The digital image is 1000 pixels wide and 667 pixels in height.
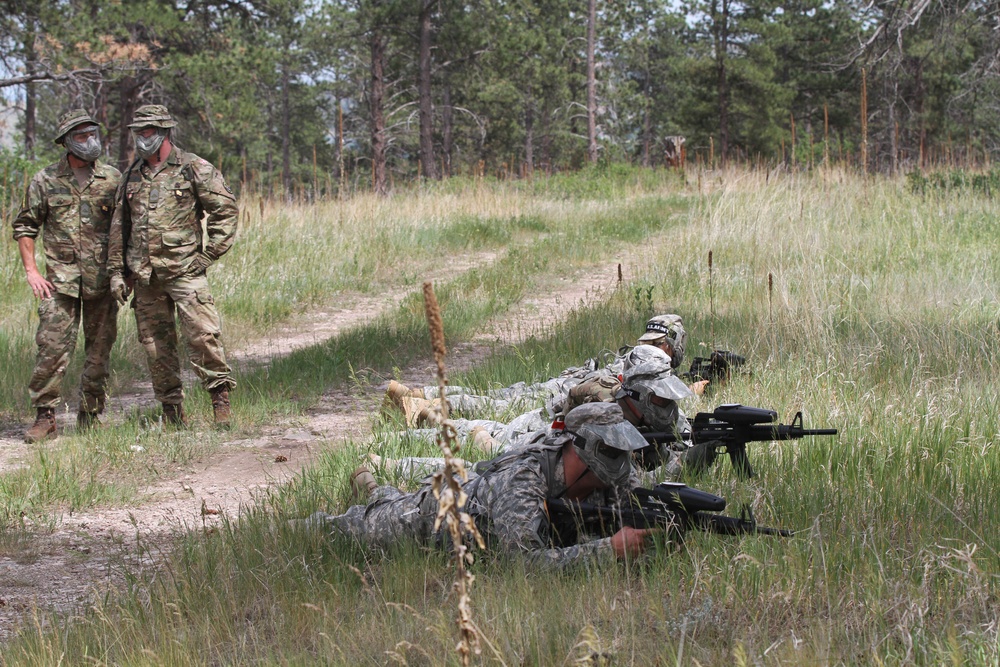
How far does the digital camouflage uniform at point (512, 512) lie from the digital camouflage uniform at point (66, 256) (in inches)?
119

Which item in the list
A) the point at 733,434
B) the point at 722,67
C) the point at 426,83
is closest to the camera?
the point at 733,434

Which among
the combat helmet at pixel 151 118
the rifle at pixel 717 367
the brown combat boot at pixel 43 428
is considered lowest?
the brown combat boot at pixel 43 428

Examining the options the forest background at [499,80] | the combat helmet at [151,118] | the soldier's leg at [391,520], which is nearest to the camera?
the soldier's leg at [391,520]

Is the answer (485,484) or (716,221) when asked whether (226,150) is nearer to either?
(716,221)

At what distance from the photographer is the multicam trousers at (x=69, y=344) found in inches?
237

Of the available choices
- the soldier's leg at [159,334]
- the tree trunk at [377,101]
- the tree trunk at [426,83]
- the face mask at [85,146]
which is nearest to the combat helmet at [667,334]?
the soldier's leg at [159,334]

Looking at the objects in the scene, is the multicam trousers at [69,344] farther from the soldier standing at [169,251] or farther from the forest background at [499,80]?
the forest background at [499,80]

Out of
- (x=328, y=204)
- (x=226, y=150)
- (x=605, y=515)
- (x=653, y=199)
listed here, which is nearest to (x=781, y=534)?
(x=605, y=515)

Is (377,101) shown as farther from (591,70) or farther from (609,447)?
(609,447)

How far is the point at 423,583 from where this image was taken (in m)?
3.42

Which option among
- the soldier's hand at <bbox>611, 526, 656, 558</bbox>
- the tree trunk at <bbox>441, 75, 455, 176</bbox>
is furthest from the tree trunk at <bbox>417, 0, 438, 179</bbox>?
the soldier's hand at <bbox>611, 526, 656, 558</bbox>

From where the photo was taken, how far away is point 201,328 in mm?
5996

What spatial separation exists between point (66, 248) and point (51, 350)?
2.14 feet

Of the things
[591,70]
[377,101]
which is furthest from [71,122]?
[591,70]
